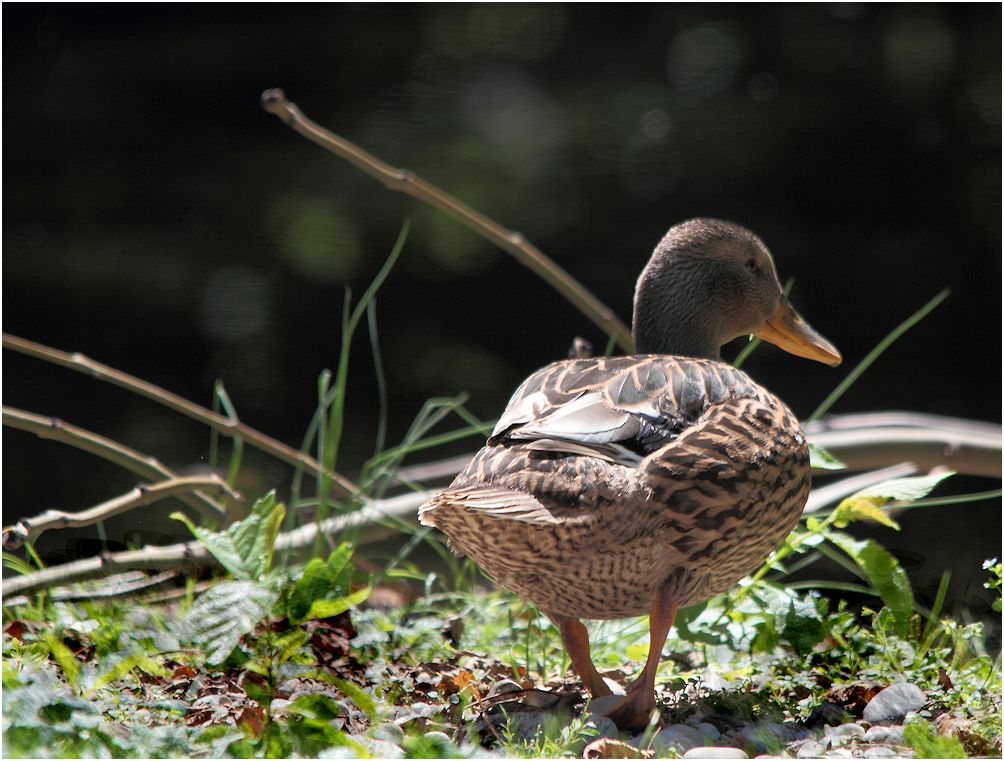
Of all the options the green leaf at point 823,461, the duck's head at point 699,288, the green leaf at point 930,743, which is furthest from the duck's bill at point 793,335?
the green leaf at point 930,743

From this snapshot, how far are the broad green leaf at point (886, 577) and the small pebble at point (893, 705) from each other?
41 cm

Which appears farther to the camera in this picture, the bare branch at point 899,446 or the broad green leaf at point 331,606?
the bare branch at point 899,446

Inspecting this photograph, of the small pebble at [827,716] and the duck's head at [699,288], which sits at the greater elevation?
the duck's head at [699,288]

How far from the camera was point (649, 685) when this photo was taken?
228cm

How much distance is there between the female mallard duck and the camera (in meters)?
2.13

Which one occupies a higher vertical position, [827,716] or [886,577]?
[886,577]

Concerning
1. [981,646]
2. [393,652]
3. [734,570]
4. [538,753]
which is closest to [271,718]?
[538,753]

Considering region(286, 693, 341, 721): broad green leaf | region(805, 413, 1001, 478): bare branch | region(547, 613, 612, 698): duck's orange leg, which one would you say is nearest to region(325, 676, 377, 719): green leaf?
region(286, 693, 341, 721): broad green leaf

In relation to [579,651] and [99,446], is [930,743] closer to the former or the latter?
[579,651]

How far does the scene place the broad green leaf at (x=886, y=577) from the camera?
9.01 feet

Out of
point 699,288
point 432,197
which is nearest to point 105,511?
point 432,197

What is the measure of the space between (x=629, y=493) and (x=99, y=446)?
70.3 inches

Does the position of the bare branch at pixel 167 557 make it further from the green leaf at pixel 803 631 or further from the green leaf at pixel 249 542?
the green leaf at pixel 803 631

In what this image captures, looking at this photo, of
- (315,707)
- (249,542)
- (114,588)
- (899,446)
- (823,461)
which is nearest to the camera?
(315,707)
